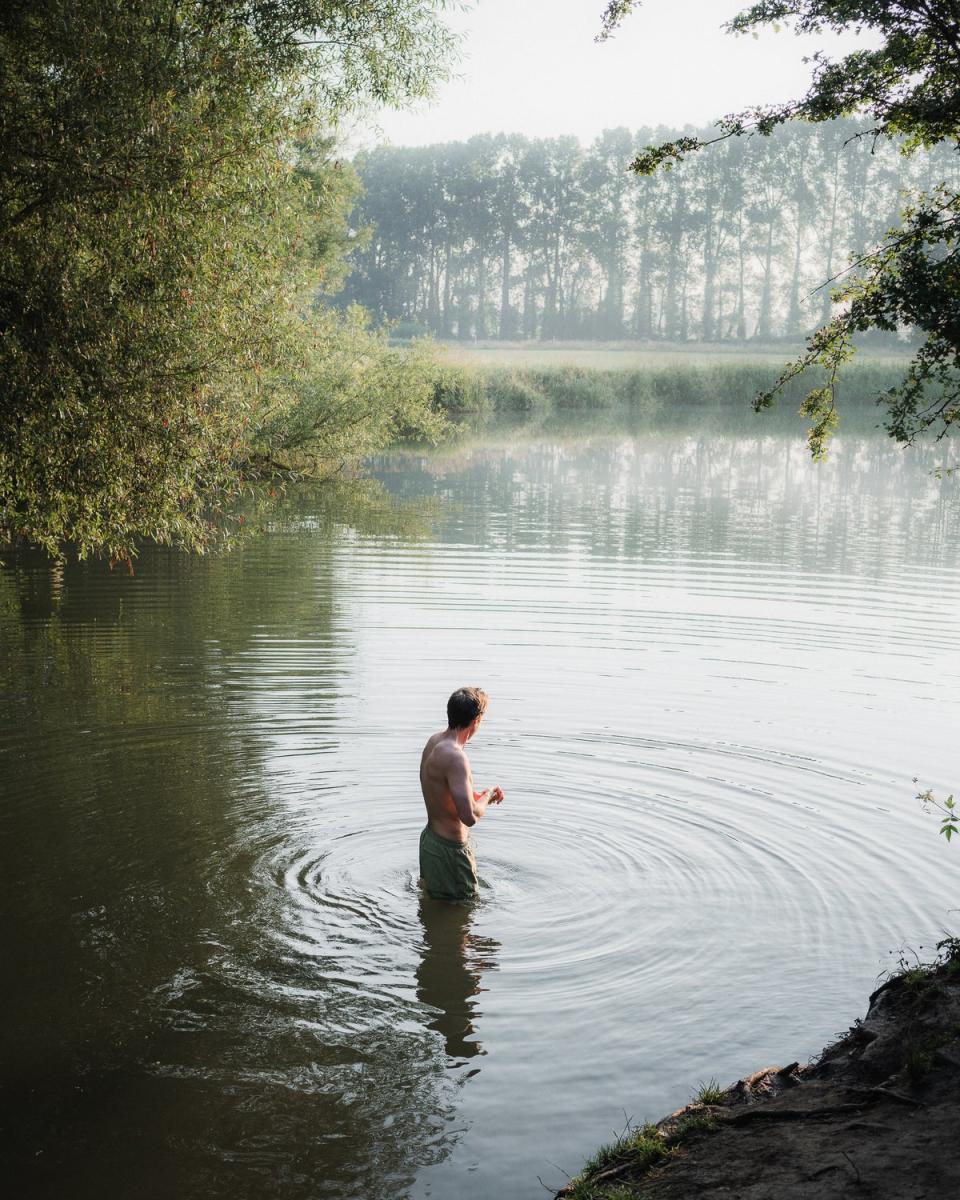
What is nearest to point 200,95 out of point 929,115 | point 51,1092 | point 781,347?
point 929,115

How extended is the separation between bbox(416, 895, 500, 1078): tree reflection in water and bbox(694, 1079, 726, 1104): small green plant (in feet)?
4.25

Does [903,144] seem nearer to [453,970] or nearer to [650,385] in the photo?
[453,970]

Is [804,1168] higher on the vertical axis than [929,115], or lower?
lower

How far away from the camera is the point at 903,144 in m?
11.9

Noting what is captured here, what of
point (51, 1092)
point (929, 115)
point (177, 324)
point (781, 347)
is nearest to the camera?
point (51, 1092)

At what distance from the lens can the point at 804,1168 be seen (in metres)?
5.28

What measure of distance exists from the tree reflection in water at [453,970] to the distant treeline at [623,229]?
105 metres

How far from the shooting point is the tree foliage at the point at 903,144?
9492 millimetres

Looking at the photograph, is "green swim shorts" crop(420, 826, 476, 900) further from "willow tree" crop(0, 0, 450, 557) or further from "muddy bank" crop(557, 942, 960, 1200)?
"willow tree" crop(0, 0, 450, 557)

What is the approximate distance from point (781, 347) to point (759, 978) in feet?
346

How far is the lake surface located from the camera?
6.58 metres

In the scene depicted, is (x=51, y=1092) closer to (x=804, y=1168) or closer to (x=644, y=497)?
(x=804, y=1168)

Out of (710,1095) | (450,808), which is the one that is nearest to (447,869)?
(450,808)

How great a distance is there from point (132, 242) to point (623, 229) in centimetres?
10765
